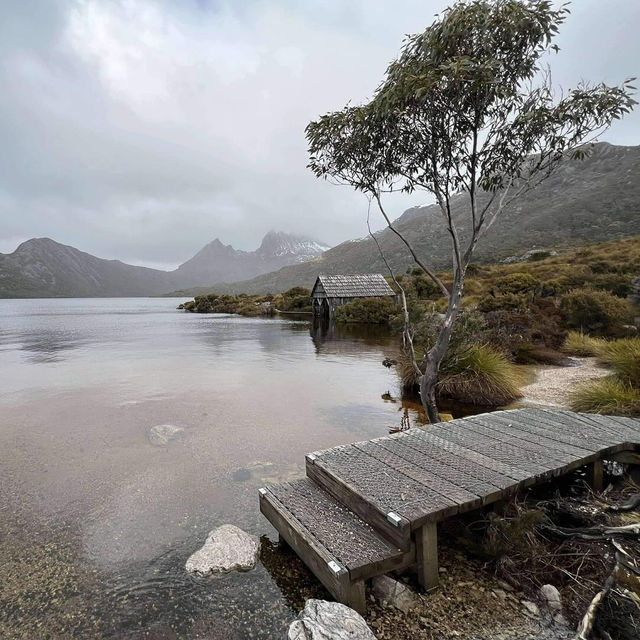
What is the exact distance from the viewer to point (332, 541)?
3.36 m

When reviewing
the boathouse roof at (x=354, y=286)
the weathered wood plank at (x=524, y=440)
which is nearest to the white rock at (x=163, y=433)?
the weathered wood plank at (x=524, y=440)

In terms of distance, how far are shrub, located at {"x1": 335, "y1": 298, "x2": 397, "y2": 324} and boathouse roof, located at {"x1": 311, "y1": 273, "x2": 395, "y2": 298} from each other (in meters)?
2.17

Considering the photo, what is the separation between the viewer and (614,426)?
5.35 meters

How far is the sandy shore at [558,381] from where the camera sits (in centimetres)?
912

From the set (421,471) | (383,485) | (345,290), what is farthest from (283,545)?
(345,290)

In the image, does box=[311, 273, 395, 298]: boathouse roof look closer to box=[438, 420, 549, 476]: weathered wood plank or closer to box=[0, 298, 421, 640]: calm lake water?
box=[0, 298, 421, 640]: calm lake water

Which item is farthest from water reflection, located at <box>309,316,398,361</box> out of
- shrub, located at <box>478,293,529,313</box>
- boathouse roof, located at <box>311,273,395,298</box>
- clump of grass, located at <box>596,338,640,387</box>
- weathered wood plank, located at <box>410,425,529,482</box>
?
weathered wood plank, located at <box>410,425,529,482</box>

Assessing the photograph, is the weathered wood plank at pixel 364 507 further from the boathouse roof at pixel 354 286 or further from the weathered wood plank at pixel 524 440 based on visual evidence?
the boathouse roof at pixel 354 286

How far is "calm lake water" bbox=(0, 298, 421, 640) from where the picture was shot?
337cm

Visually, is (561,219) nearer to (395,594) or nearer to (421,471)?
(421,471)

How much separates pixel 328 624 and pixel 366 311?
30.9m

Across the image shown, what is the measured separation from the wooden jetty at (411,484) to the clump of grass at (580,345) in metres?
10.0

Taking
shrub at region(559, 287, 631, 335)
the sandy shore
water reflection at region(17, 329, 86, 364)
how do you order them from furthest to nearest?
1. water reflection at region(17, 329, 86, 364)
2. shrub at region(559, 287, 631, 335)
3. the sandy shore

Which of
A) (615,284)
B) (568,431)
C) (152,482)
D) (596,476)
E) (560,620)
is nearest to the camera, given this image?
(560,620)
